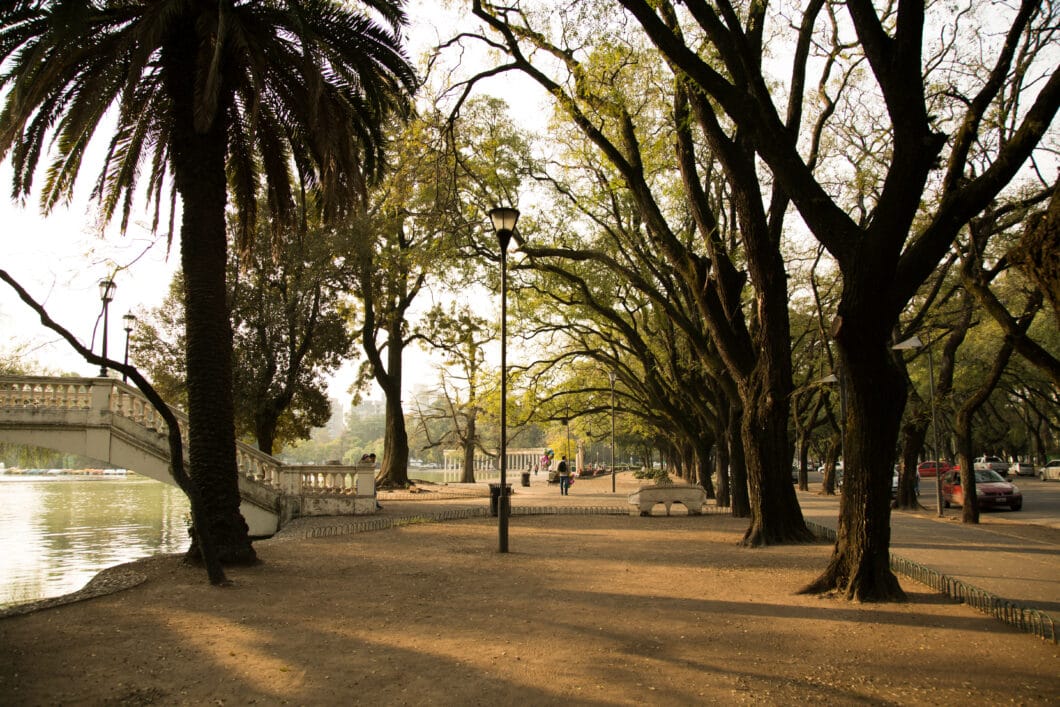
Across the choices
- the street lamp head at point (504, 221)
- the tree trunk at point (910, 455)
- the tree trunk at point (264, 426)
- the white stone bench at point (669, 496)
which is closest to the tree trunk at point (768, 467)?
the street lamp head at point (504, 221)

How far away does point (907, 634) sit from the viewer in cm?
701

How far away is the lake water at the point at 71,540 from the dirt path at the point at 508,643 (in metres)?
3.18

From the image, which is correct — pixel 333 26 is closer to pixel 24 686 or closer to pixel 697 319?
pixel 24 686

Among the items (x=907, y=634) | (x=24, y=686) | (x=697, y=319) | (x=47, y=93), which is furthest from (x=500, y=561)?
(x=697, y=319)

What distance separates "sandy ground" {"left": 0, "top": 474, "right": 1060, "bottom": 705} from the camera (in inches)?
211

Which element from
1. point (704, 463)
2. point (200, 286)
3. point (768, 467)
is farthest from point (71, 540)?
point (704, 463)

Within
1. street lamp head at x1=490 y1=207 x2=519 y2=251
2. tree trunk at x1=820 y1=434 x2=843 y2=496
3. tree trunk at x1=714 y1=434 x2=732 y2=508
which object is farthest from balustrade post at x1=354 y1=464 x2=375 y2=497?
tree trunk at x1=820 y1=434 x2=843 y2=496

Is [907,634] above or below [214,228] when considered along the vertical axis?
below

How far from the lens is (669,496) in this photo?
71.4 feet

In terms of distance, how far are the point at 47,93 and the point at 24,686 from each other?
10028 millimetres

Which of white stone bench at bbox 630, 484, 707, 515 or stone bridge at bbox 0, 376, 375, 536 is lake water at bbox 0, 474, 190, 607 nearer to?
stone bridge at bbox 0, 376, 375, 536

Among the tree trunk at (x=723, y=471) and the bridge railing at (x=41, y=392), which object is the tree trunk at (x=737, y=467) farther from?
the bridge railing at (x=41, y=392)

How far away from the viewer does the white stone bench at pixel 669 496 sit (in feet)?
70.5

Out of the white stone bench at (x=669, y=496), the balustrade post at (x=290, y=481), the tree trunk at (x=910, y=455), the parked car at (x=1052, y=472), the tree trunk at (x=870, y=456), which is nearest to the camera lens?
the tree trunk at (x=870, y=456)
